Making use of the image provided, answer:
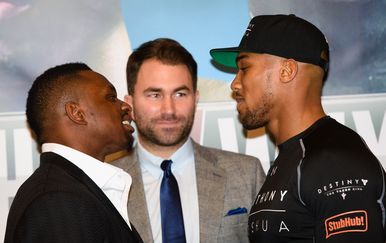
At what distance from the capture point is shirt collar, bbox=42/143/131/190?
1.72 metres

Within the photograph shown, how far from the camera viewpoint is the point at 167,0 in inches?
112

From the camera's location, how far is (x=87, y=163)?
175cm

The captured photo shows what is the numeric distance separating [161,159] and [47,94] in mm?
818

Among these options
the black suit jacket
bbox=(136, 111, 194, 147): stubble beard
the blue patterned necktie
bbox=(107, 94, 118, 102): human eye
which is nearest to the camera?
the black suit jacket

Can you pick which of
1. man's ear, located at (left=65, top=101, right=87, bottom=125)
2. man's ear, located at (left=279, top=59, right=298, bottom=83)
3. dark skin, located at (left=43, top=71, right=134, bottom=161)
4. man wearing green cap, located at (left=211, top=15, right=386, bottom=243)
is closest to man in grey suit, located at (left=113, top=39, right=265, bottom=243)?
man wearing green cap, located at (left=211, top=15, right=386, bottom=243)

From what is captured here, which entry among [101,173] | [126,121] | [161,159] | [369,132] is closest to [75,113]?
[101,173]

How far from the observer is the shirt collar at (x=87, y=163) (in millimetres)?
1717

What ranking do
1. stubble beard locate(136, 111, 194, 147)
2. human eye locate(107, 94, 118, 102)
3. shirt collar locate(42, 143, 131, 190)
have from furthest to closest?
stubble beard locate(136, 111, 194, 147) < human eye locate(107, 94, 118, 102) < shirt collar locate(42, 143, 131, 190)

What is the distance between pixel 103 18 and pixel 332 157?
1517 mm

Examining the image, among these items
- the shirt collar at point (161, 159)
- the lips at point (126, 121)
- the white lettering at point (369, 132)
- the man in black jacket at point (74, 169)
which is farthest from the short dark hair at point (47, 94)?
the white lettering at point (369, 132)

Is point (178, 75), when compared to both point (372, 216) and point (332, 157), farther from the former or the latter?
point (372, 216)

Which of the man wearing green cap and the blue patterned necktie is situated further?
the blue patterned necktie

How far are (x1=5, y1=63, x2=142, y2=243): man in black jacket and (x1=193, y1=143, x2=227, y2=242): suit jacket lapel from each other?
0.54m

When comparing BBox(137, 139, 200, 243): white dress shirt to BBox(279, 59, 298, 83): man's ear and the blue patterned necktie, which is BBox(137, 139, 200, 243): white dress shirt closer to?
the blue patterned necktie
